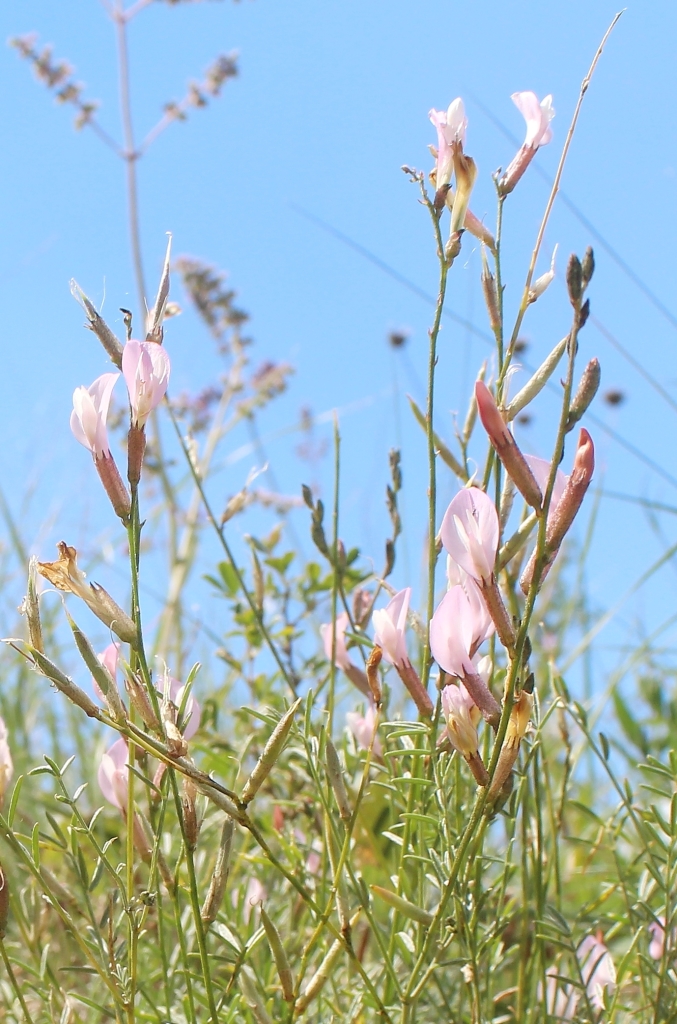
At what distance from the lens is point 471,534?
489mm

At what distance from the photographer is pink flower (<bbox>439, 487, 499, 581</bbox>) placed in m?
0.49

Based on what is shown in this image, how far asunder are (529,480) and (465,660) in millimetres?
110

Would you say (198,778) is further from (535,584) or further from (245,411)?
(245,411)

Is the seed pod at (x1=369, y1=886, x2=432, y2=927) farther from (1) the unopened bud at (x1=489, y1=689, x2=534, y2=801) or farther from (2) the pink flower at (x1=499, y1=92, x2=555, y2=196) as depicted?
(2) the pink flower at (x1=499, y1=92, x2=555, y2=196)

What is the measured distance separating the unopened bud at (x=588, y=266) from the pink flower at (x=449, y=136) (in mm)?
187

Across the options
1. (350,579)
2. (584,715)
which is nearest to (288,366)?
(350,579)

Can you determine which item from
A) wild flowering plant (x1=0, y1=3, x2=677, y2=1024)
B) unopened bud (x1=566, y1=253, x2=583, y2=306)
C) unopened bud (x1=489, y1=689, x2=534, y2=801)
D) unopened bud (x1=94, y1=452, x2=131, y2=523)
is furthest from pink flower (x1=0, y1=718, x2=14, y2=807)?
unopened bud (x1=566, y1=253, x2=583, y2=306)

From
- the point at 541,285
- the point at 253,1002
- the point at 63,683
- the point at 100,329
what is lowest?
the point at 253,1002

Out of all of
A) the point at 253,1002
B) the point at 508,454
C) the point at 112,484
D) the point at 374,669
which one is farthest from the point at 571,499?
the point at 253,1002

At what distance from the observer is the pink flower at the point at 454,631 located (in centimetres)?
50

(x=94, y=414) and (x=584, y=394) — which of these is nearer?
(x=584, y=394)

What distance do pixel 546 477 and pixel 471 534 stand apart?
0.21 feet

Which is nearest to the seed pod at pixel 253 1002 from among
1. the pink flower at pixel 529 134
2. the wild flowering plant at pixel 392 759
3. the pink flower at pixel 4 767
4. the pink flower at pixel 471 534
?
the wild flowering plant at pixel 392 759

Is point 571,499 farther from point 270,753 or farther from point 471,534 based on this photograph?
point 270,753
